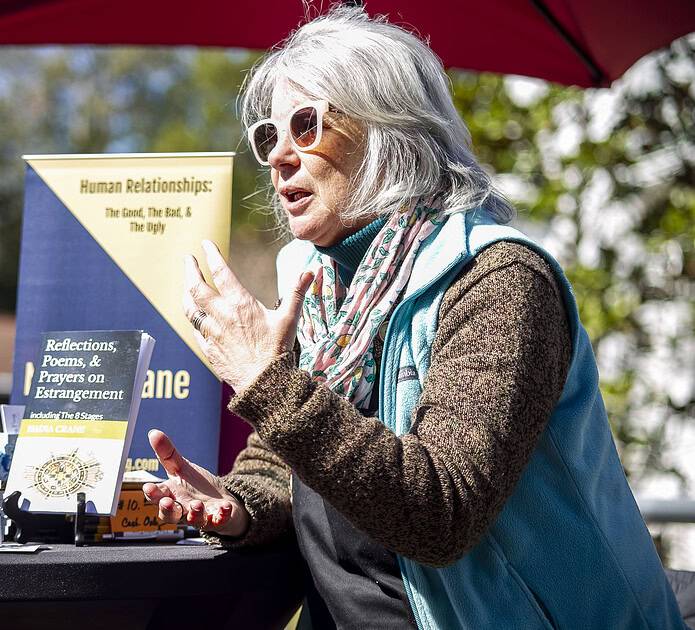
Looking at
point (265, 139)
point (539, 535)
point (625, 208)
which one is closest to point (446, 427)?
point (539, 535)

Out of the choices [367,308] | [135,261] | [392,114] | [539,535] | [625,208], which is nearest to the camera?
[539,535]

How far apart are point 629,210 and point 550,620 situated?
2.91 metres

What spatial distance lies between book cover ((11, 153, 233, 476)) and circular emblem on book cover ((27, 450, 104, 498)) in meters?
0.49

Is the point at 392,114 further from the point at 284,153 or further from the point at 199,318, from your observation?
the point at 199,318

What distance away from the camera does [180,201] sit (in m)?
2.30

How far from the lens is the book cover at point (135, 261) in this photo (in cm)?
225

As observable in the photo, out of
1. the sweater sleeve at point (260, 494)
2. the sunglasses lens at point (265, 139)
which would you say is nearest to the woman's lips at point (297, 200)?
the sunglasses lens at point (265, 139)

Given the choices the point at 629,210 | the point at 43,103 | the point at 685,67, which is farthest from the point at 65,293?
the point at 43,103

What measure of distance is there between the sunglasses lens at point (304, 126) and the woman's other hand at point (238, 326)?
40 cm

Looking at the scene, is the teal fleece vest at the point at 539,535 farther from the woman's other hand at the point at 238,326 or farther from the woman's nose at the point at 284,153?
the woman's nose at the point at 284,153

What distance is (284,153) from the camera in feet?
6.08

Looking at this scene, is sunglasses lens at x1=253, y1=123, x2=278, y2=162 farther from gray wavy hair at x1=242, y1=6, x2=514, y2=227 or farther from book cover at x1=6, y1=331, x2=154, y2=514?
book cover at x1=6, y1=331, x2=154, y2=514

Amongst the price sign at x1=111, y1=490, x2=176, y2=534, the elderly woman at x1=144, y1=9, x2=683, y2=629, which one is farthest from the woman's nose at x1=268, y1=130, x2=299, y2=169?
the price sign at x1=111, y1=490, x2=176, y2=534

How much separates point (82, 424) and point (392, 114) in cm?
80
